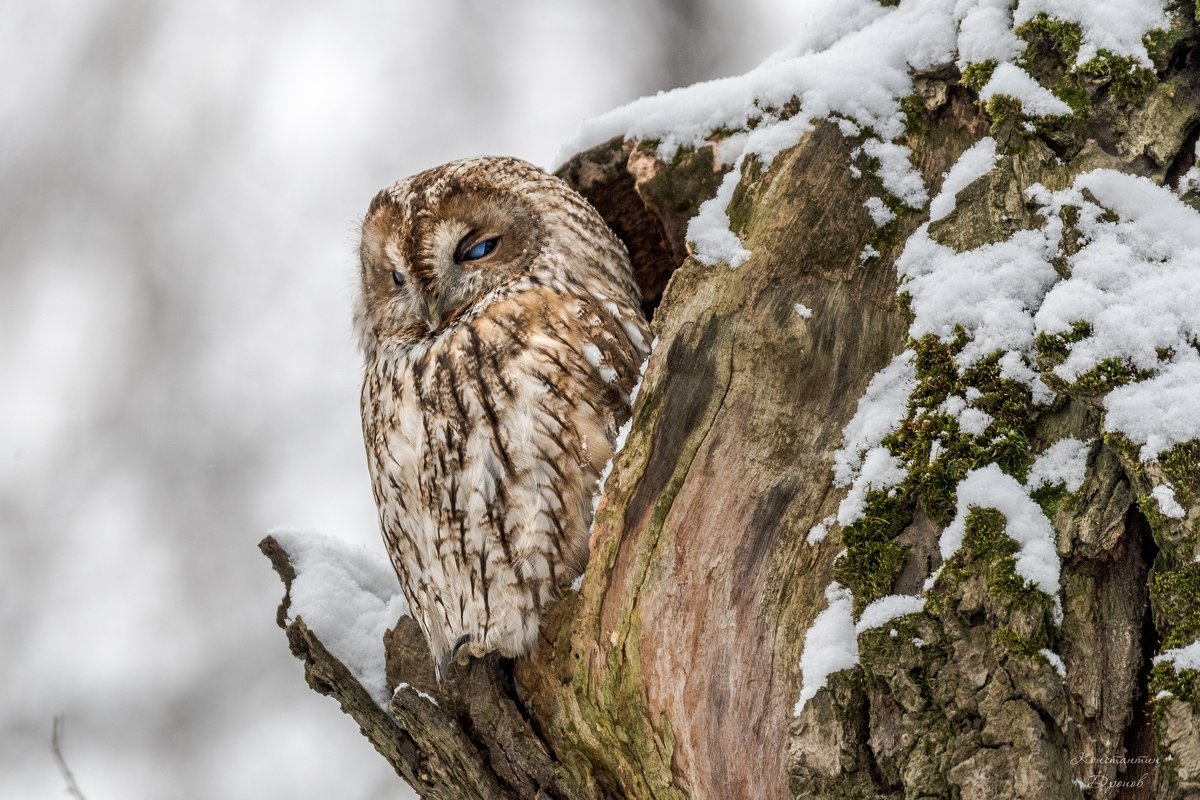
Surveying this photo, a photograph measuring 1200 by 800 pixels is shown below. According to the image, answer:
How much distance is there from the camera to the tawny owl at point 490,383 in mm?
2098

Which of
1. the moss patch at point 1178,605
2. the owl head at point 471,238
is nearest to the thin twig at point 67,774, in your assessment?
the owl head at point 471,238

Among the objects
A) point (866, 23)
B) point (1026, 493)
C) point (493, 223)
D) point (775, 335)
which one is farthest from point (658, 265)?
point (1026, 493)

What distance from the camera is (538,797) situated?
2.03 metres

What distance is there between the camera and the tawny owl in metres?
2.10

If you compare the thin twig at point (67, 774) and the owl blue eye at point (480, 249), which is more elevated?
the owl blue eye at point (480, 249)

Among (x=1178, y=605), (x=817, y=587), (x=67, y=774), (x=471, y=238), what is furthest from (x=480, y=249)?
(x=67, y=774)

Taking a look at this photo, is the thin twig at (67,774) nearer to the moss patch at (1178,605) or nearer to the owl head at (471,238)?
the owl head at (471,238)

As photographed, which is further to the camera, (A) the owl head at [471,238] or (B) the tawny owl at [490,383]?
(A) the owl head at [471,238]

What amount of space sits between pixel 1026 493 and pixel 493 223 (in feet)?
4.99

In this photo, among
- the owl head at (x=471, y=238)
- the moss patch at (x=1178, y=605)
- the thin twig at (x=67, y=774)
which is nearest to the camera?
the moss patch at (x=1178, y=605)

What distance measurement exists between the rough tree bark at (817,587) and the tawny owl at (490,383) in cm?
15

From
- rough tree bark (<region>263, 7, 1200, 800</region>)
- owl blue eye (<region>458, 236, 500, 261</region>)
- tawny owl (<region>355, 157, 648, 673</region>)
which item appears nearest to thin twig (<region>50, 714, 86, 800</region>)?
rough tree bark (<region>263, 7, 1200, 800</region>)

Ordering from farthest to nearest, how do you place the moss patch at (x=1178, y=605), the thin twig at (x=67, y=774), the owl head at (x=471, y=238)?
the thin twig at (x=67, y=774)
the owl head at (x=471, y=238)
the moss patch at (x=1178, y=605)

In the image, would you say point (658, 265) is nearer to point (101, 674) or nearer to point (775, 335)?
point (775, 335)
